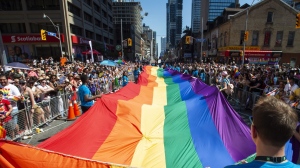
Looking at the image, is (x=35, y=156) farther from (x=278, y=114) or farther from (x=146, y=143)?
(x=278, y=114)

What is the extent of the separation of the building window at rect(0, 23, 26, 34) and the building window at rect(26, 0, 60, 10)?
383cm

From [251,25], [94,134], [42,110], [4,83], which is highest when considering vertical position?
[251,25]

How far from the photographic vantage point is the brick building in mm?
33812

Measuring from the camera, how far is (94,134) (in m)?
3.80

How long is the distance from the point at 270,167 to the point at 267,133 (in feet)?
0.82

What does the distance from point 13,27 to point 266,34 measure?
50.0m

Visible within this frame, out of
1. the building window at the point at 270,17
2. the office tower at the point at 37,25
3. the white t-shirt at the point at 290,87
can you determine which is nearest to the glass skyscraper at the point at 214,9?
the building window at the point at 270,17

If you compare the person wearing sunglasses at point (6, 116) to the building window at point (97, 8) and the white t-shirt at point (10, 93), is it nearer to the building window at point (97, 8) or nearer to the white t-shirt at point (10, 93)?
the white t-shirt at point (10, 93)

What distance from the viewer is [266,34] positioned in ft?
114

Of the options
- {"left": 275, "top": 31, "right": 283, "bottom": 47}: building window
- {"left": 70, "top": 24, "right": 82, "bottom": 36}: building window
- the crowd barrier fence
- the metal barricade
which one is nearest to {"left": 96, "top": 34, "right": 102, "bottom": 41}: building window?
{"left": 70, "top": 24, "right": 82, "bottom": 36}: building window

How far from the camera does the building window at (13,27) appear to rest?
1271 inches

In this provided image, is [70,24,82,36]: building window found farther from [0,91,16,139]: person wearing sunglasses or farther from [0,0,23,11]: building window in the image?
[0,91,16,139]: person wearing sunglasses

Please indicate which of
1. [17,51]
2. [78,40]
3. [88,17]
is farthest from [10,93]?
[88,17]

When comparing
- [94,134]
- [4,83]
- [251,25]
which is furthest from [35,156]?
[251,25]
